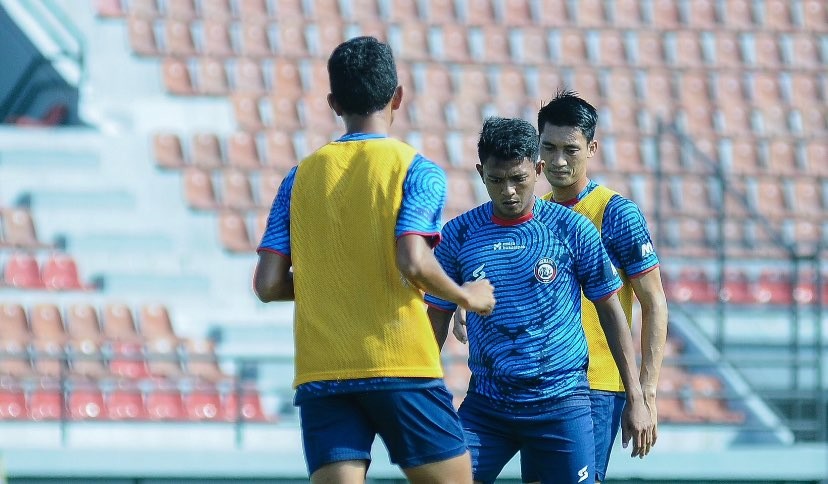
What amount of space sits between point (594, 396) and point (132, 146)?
8.43 meters

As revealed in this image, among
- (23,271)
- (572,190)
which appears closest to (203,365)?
(23,271)

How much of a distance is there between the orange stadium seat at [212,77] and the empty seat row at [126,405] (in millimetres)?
3969

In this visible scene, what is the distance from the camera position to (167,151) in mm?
12734

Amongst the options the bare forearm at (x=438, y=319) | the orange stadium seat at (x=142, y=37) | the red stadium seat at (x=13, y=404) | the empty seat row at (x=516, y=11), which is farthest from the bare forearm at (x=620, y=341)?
the empty seat row at (x=516, y=11)

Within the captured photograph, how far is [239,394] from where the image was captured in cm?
882

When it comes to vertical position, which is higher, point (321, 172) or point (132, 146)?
point (132, 146)

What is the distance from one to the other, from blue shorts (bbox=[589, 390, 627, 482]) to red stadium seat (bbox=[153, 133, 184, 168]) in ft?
27.4

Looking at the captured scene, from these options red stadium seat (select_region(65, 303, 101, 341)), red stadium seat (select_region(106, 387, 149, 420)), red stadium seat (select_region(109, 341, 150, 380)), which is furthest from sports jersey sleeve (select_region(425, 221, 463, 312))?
red stadium seat (select_region(65, 303, 101, 341))

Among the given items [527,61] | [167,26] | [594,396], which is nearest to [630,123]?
[527,61]

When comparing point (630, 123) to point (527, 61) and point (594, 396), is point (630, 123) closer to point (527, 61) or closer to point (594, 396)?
point (527, 61)

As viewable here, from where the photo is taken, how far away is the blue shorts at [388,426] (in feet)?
12.2

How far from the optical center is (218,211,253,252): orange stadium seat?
11945 mm

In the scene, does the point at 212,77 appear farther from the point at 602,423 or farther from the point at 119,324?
the point at 602,423

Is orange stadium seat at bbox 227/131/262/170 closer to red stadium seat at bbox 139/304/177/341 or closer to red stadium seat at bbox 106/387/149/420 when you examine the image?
red stadium seat at bbox 139/304/177/341
